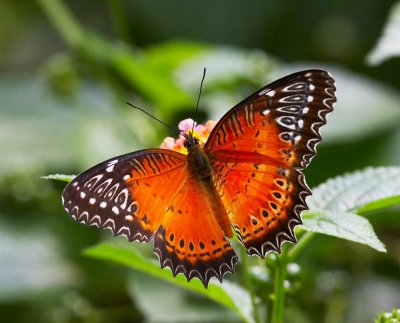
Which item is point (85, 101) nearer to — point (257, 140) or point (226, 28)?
point (226, 28)

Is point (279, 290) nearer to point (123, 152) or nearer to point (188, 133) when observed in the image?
point (188, 133)

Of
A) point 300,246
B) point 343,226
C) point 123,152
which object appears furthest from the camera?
point 123,152

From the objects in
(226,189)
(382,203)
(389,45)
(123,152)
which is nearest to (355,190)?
(382,203)

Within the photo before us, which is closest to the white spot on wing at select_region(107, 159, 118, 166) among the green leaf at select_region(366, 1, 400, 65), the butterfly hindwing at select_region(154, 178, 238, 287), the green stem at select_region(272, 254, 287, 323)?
the butterfly hindwing at select_region(154, 178, 238, 287)

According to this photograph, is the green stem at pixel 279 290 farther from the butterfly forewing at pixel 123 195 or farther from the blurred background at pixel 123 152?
the blurred background at pixel 123 152

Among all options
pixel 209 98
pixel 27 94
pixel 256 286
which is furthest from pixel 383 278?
pixel 27 94

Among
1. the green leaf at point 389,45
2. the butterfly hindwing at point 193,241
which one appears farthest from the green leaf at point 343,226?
the green leaf at point 389,45
